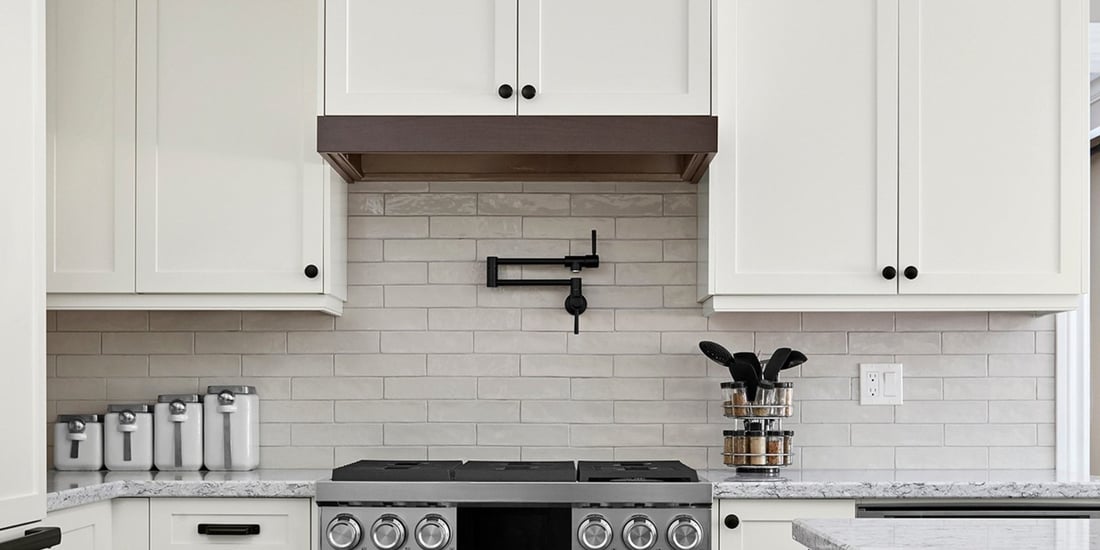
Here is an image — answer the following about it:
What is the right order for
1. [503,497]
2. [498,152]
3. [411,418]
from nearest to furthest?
[503,497] < [498,152] < [411,418]

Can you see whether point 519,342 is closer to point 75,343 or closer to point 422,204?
point 422,204

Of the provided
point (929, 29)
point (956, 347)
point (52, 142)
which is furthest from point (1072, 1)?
point (52, 142)

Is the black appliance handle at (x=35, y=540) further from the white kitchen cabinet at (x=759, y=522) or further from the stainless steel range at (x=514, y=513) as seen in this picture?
the white kitchen cabinet at (x=759, y=522)

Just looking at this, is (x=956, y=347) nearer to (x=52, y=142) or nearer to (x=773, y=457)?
(x=773, y=457)

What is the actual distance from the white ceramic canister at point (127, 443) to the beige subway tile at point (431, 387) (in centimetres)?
70

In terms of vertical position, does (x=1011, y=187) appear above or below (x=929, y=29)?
below

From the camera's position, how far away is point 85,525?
9.32ft

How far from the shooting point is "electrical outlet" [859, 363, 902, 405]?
354 cm

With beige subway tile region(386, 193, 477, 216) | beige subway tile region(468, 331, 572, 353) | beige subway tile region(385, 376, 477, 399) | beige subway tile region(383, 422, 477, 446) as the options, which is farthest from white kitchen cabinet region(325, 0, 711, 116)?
beige subway tile region(383, 422, 477, 446)

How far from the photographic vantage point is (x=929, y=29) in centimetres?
321

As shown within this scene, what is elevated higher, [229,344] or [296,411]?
[229,344]

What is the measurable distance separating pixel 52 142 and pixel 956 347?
2.65 meters

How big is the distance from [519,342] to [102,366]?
1.25 meters

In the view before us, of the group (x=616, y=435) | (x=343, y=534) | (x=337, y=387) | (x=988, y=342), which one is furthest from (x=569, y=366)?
(x=988, y=342)
